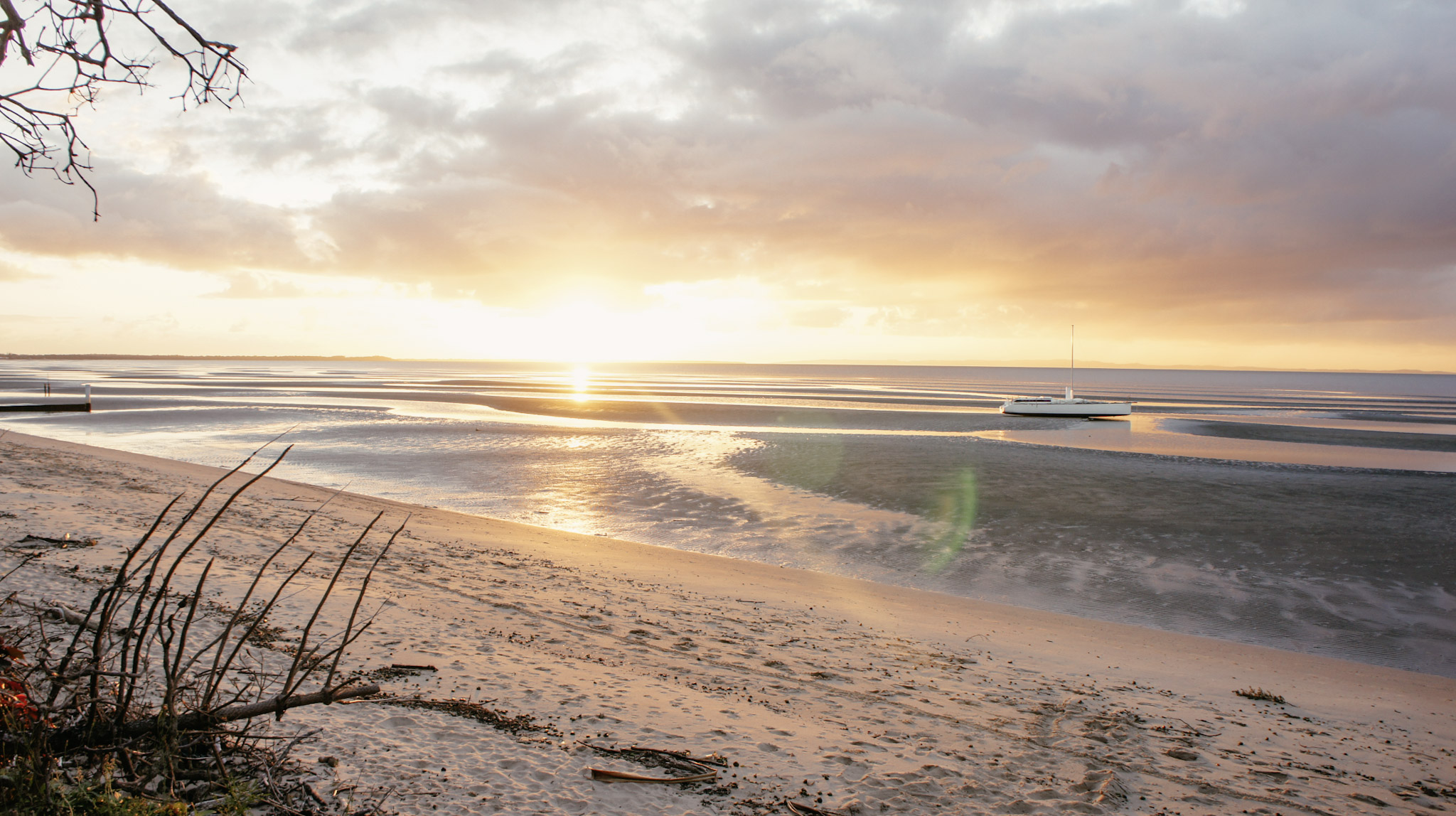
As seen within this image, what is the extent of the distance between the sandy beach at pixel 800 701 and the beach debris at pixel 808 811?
50mm

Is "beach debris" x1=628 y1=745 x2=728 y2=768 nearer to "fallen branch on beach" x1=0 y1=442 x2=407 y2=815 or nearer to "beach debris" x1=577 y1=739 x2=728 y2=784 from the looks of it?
"beach debris" x1=577 y1=739 x2=728 y2=784

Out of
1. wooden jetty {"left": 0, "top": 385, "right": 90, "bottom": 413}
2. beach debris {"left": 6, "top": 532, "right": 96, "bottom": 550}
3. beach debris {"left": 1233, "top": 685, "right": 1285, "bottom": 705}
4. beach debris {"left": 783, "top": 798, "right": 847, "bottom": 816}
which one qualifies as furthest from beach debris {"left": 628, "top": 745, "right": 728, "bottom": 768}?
wooden jetty {"left": 0, "top": 385, "right": 90, "bottom": 413}

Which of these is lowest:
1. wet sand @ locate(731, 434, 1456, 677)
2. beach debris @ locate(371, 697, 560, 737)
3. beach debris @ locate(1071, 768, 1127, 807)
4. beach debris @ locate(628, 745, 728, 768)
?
wet sand @ locate(731, 434, 1456, 677)

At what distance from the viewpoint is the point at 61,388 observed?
185 feet

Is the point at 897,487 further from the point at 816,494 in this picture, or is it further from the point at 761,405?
the point at 761,405

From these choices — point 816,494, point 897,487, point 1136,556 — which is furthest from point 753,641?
point 897,487

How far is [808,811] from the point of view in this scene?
161 inches

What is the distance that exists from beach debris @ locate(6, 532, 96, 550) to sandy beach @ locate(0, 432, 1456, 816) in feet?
0.62

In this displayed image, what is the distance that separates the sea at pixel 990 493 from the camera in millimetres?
10695

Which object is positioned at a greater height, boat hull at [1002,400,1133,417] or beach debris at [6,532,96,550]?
boat hull at [1002,400,1133,417]

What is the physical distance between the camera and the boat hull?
43375mm

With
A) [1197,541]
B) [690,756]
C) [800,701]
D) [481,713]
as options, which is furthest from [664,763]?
[1197,541]

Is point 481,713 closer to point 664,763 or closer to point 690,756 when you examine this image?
point 664,763

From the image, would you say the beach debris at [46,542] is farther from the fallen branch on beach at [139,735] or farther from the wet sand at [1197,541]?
the wet sand at [1197,541]
